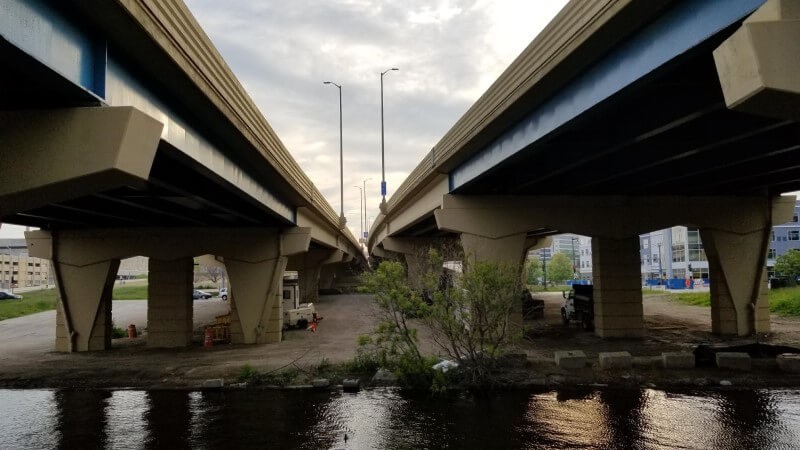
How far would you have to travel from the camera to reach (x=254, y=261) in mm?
27625

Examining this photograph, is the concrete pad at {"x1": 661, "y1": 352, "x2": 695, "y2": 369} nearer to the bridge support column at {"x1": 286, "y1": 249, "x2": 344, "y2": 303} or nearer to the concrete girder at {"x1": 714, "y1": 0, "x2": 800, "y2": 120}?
the concrete girder at {"x1": 714, "y1": 0, "x2": 800, "y2": 120}

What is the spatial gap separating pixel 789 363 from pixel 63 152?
1939 cm

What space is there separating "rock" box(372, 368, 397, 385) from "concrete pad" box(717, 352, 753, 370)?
10.2 metres

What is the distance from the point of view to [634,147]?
16.0 m

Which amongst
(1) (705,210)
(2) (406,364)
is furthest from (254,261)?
(1) (705,210)

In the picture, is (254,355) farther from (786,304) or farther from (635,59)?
(786,304)

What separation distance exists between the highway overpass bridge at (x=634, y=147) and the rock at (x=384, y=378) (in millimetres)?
7354

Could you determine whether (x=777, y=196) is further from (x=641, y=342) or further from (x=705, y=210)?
(x=641, y=342)

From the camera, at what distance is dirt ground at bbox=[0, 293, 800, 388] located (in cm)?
1833

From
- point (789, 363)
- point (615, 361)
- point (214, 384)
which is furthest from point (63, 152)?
point (789, 363)

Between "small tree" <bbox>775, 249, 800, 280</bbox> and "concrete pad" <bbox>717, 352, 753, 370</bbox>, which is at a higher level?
"small tree" <bbox>775, 249, 800, 280</bbox>

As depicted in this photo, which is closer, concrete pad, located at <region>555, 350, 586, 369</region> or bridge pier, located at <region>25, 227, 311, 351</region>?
concrete pad, located at <region>555, 350, 586, 369</region>

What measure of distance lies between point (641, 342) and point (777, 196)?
33.6ft

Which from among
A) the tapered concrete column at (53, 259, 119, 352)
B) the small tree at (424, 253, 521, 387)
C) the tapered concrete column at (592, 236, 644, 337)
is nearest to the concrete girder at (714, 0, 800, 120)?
the small tree at (424, 253, 521, 387)
